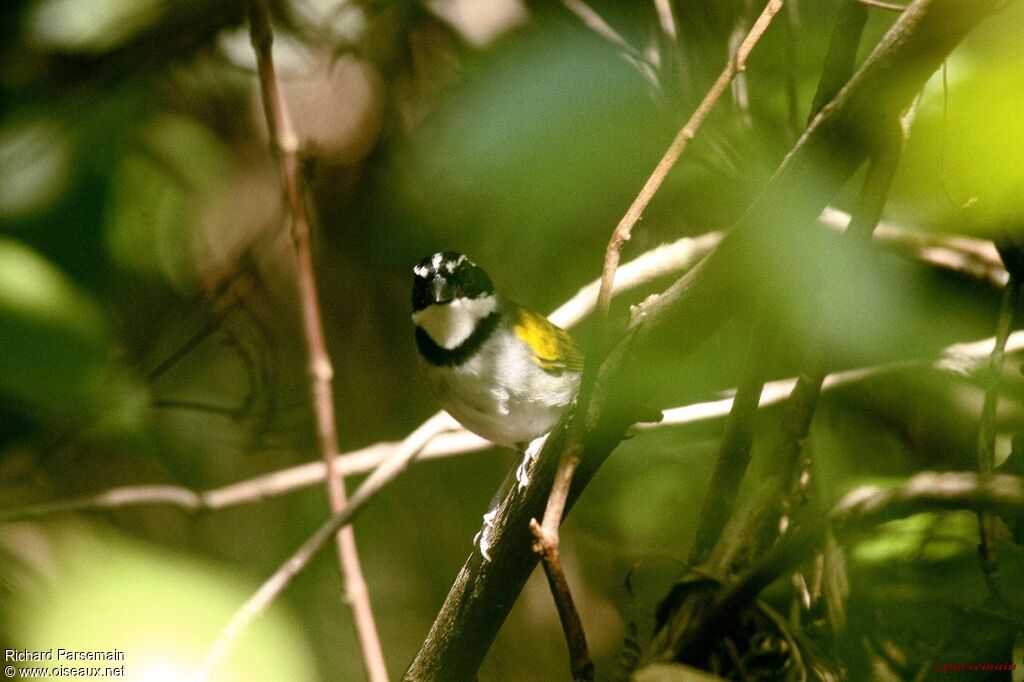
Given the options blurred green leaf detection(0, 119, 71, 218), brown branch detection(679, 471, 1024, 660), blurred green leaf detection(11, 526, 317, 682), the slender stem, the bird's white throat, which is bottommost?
brown branch detection(679, 471, 1024, 660)

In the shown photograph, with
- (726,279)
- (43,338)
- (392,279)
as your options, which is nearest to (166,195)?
(392,279)

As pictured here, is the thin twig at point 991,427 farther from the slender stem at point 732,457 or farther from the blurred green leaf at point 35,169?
the blurred green leaf at point 35,169

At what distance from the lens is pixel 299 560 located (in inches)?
72.4

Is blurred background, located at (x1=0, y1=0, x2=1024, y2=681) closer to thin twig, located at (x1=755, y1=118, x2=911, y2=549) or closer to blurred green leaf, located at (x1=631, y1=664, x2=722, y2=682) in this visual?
thin twig, located at (x1=755, y1=118, x2=911, y2=549)

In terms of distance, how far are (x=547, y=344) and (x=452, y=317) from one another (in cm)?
23

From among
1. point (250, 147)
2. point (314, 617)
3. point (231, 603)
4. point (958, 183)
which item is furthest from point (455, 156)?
point (314, 617)

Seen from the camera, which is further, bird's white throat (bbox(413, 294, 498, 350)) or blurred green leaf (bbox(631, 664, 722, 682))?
bird's white throat (bbox(413, 294, 498, 350))

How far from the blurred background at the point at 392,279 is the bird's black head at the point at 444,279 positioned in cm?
12

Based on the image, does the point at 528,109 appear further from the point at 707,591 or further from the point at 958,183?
the point at 707,591

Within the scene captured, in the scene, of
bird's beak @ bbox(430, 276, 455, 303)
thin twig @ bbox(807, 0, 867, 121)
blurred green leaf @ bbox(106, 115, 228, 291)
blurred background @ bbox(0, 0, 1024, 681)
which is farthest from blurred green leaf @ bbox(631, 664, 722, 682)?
blurred green leaf @ bbox(106, 115, 228, 291)

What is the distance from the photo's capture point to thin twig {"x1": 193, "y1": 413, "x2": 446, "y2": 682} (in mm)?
1566

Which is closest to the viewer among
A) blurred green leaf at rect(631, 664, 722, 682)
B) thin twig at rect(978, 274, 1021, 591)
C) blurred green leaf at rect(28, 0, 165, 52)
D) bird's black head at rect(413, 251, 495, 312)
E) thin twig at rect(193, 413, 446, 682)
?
blurred green leaf at rect(631, 664, 722, 682)

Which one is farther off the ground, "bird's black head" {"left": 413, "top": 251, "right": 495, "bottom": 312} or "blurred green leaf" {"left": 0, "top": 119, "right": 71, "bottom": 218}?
"blurred green leaf" {"left": 0, "top": 119, "right": 71, "bottom": 218}

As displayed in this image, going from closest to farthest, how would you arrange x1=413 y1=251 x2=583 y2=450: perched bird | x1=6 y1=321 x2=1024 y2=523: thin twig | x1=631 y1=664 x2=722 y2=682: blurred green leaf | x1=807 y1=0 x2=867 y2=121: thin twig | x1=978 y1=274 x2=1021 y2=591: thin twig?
x1=631 y1=664 x2=722 y2=682: blurred green leaf → x1=978 y1=274 x2=1021 y2=591: thin twig → x1=807 y1=0 x2=867 y2=121: thin twig → x1=6 y1=321 x2=1024 y2=523: thin twig → x1=413 y1=251 x2=583 y2=450: perched bird
